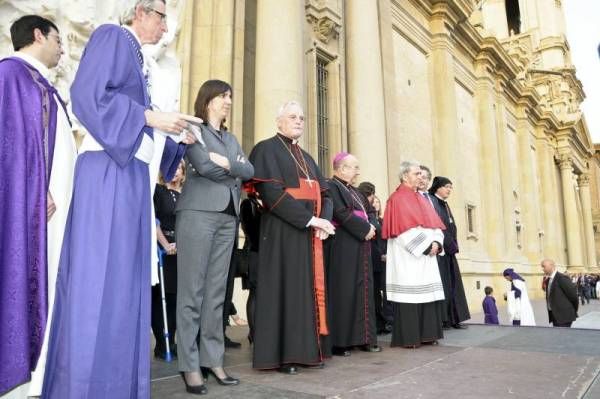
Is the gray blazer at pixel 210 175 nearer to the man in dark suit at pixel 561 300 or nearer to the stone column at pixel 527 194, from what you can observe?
the man in dark suit at pixel 561 300

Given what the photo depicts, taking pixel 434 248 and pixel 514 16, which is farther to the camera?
pixel 514 16

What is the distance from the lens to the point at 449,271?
6.52m

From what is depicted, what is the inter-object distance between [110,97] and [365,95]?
8.43 meters

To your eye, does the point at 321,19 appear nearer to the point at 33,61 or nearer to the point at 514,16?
the point at 33,61

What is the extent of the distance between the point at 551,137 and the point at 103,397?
3600cm

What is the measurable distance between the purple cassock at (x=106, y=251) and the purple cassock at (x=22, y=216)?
0.24 metres

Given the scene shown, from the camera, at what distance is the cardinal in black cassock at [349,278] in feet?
14.3

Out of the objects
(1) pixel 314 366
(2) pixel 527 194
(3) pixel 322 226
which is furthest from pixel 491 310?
(2) pixel 527 194

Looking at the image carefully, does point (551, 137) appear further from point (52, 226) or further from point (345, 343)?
point (52, 226)

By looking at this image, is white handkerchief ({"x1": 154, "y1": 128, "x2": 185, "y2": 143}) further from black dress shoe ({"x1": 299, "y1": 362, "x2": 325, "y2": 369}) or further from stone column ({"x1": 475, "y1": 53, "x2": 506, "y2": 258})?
stone column ({"x1": 475, "y1": 53, "x2": 506, "y2": 258})

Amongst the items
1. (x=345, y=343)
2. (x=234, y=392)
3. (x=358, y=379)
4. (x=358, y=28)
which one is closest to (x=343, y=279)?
(x=345, y=343)

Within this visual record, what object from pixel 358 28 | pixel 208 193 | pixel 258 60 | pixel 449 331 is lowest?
pixel 449 331

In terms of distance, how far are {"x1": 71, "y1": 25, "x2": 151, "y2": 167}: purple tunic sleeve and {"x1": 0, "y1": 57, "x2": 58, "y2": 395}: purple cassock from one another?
0.41 meters

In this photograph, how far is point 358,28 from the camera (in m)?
10.5
